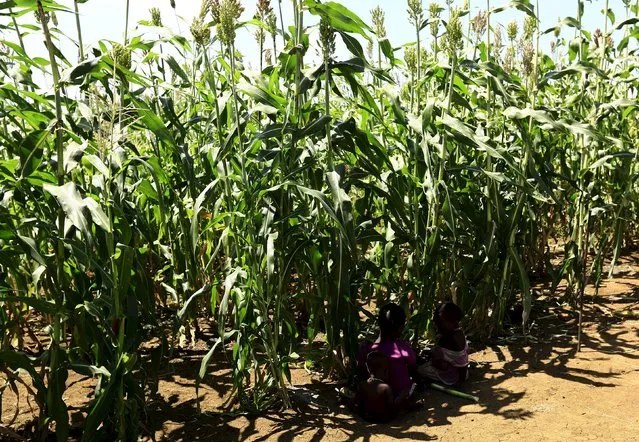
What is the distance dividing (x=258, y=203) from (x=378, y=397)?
80 centimetres

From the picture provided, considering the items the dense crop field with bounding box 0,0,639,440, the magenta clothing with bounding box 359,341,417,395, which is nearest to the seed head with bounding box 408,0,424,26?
the dense crop field with bounding box 0,0,639,440

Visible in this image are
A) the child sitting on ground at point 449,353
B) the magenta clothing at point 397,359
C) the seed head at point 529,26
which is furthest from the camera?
the seed head at point 529,26

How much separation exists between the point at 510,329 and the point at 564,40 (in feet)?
7.72

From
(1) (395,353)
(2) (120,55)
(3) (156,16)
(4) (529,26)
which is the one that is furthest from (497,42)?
(2) (120,55)

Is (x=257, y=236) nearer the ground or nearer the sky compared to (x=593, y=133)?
nearer the ground

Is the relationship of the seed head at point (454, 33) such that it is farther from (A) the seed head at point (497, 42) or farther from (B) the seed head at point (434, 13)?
(A) the seed head at point (497, 42)

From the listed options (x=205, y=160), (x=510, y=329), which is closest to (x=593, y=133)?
(x=510, y=329)

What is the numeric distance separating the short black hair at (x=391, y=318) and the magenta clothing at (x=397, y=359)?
48 millimetres

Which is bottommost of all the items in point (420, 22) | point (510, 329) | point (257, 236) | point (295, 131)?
point (510, 329)

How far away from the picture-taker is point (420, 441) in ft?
6.68

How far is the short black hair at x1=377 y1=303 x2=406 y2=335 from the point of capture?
2.33m

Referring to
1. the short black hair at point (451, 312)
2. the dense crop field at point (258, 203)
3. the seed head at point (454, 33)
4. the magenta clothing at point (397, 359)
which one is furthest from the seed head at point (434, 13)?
the magenta clothing at point (397, 359)

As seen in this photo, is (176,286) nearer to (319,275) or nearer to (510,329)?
(319,275)

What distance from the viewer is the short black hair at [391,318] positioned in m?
2.33
